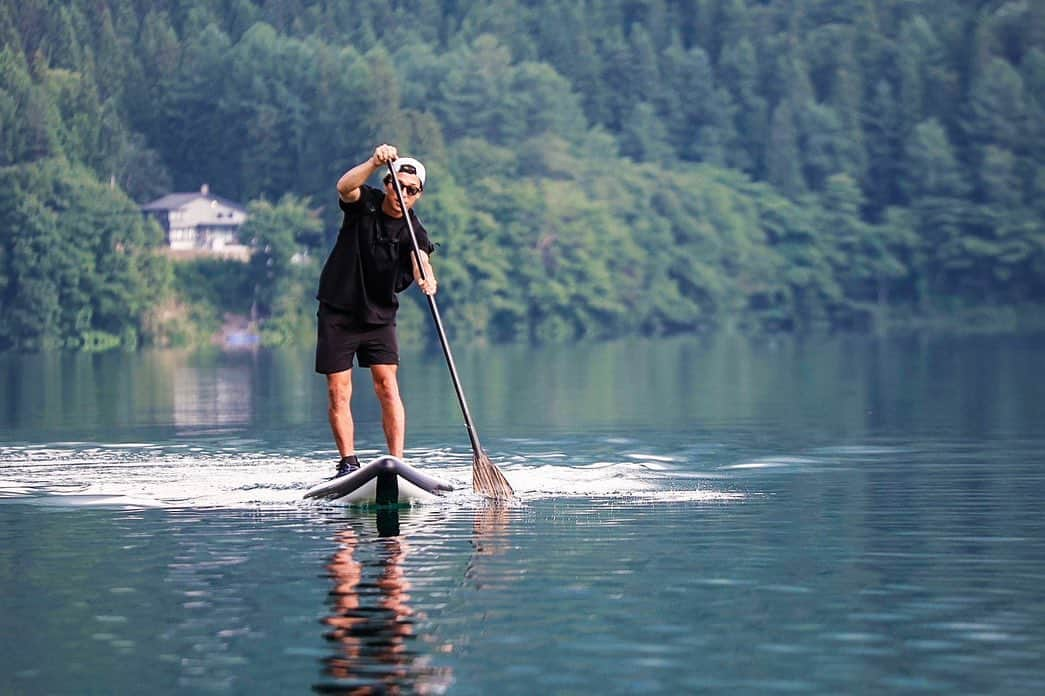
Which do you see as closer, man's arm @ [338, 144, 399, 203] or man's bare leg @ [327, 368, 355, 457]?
man's arm @ [338, 144, 399, 203]

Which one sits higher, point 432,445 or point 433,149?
point 433,149

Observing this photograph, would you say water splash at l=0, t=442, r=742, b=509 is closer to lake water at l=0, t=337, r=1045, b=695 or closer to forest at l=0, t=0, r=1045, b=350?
lake water at l=0, t=337, r=1045, b=695

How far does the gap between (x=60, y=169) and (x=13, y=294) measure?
6.61 meters

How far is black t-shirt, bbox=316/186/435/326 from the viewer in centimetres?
1747

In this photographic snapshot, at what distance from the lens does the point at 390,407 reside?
57.8 feet

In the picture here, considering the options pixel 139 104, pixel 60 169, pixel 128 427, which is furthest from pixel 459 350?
pixel 128 427

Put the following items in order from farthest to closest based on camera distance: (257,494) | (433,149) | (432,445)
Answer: (433,149) < (432,445) < (257,494)

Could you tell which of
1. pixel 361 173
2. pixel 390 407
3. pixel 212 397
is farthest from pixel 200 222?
pixel 361 173

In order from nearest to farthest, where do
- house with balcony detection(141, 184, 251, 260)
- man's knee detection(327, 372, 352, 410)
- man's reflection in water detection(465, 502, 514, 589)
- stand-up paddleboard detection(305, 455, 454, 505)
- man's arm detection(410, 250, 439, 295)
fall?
1. man's reflection in water detection(465, 502, 514, 589)
2. stand-up paddleboard detection(305, 455, 454, 505)
3. man's arm detection(410, 250, 439, 295)
4. man's knee detection(327, 372, 352, 410)
5. house with balcony detection(141, 184, 251, 260)

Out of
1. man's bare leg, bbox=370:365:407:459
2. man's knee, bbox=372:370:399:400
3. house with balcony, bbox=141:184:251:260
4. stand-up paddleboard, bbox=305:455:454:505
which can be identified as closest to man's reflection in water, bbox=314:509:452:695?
stand-up paddleboard, bbox=305:455:454:505

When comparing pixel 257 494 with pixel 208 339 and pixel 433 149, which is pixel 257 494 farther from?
pixel 433 149

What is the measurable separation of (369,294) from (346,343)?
0.38 m

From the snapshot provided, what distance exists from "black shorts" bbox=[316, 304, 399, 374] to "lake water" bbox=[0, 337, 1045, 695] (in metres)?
1.03

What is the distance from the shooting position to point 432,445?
24297 millimetres
